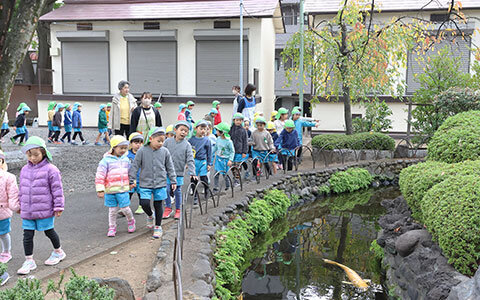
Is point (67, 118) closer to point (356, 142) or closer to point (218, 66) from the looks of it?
point (218, 66)

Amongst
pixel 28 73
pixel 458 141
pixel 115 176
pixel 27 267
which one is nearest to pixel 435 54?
pixel 458 141

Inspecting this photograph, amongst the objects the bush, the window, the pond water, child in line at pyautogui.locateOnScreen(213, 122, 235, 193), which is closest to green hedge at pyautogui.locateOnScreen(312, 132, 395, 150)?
the pond water

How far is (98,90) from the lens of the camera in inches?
810

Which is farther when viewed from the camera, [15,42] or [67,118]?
[67,118]

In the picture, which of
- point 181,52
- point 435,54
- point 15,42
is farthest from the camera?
point 181,52

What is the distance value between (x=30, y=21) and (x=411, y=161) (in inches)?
448

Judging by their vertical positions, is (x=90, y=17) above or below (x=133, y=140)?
above

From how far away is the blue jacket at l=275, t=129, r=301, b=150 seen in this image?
1145cm

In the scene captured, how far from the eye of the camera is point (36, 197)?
5320 mm

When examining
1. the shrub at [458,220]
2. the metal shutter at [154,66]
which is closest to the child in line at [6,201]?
the shrub at [458,220]

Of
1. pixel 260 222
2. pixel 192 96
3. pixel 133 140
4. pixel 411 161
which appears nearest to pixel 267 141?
pixel 260 222

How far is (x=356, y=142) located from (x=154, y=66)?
988 cm

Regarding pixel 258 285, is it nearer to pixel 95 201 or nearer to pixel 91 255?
pixel 91 255

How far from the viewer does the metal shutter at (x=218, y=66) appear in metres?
19.3
